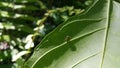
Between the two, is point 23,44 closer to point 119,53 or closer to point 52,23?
point 52,23

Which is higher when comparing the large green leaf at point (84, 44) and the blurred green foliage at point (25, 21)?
the large green leaf at point (84, 44)

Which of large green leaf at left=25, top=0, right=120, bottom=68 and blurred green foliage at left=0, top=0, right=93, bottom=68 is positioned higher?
large green leaf at left=25, top=0, right=120, bottom=68

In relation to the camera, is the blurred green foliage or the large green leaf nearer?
the large green leaf

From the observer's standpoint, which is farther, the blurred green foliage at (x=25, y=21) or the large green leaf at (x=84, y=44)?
the blurred green foliage at (x=25, y=21)

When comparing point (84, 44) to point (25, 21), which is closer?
point (84, 44)
